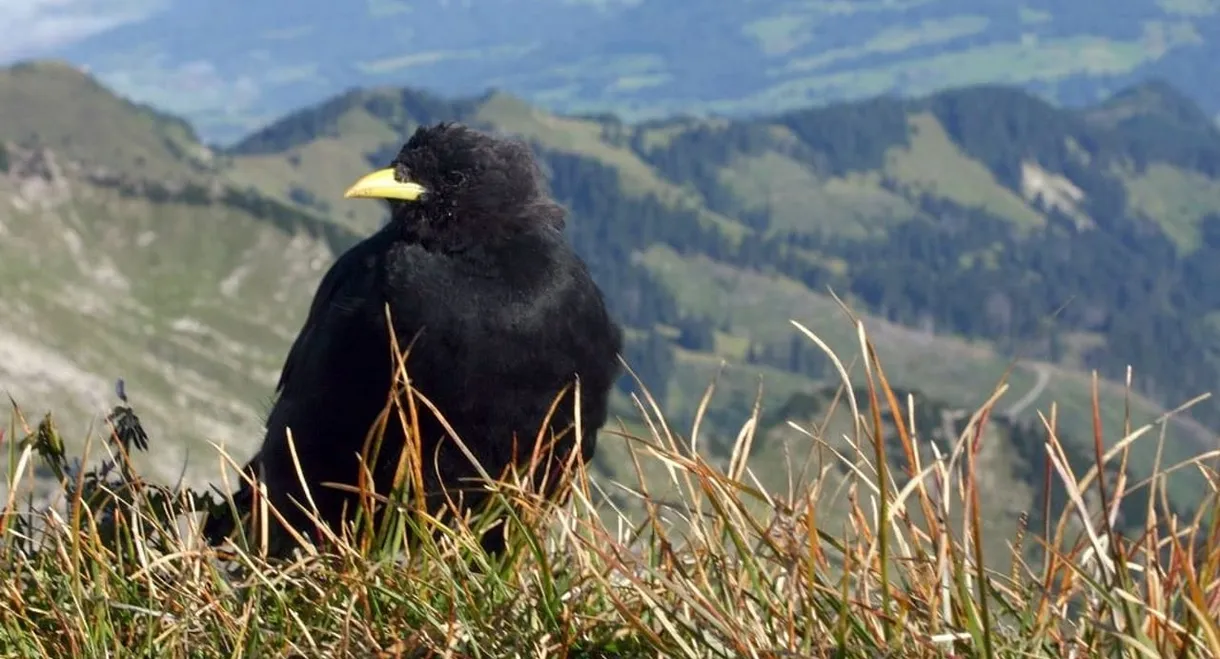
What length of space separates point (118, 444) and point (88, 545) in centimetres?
99

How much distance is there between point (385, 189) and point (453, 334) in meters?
1.01

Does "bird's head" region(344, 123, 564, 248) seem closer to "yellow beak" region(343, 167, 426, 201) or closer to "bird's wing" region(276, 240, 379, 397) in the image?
"yellow beak" region(343, 167, 426, 201)

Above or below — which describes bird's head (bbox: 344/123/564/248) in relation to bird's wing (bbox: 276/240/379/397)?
above

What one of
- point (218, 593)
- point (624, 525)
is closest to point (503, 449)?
point (624, 525)

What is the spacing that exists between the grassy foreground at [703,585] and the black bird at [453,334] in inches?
69.2

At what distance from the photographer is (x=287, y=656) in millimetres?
4641

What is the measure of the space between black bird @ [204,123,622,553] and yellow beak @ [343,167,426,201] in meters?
0.01

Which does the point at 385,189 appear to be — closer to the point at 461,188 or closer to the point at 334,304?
the point at 461,188

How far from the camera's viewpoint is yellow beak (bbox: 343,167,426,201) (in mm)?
7742

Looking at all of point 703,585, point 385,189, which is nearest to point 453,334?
point 385,189

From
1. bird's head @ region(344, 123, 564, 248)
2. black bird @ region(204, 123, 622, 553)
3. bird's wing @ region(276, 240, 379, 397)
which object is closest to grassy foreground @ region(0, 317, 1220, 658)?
black bird @ region(204, 123, 622, 553)

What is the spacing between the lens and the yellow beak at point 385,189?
7742 millimetres

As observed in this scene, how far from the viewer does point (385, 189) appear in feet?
25.5

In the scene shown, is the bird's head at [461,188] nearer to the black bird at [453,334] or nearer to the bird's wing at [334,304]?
the black bird at [453,334]
